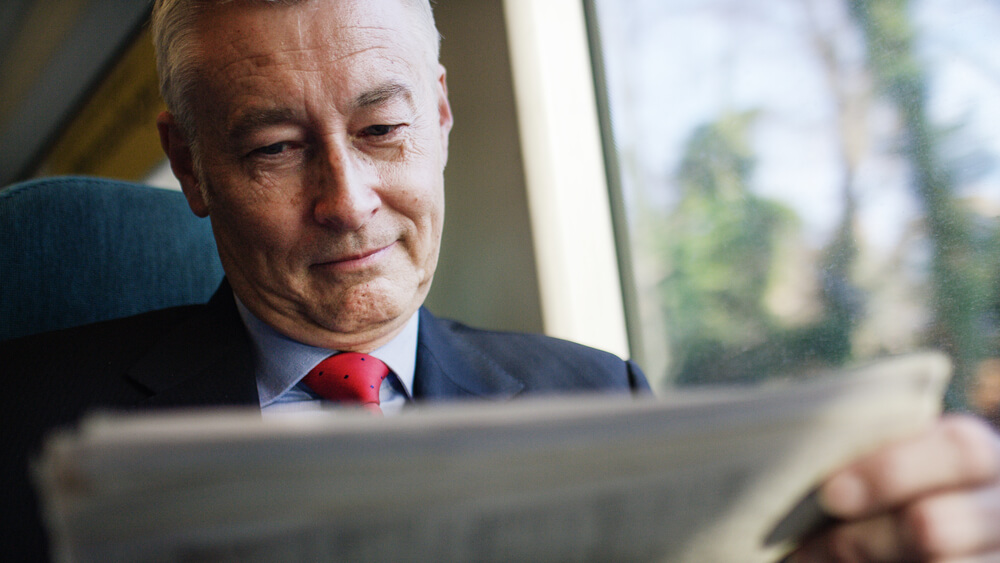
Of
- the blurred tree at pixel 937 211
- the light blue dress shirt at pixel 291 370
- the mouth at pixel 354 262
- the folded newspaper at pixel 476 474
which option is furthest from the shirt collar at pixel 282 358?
the blurred tree at pixel 937 211

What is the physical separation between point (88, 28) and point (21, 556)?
9.50 ft

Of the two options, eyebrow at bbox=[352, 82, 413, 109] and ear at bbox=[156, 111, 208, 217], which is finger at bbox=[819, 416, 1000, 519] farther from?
ear at bbox=[156, 111, 208, 217]

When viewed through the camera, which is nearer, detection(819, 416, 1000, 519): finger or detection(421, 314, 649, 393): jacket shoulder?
detection(819, 416, 1000, 519): finger

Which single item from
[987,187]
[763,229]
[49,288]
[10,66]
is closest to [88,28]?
[10,66]

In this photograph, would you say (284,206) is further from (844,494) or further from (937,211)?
(937,211)

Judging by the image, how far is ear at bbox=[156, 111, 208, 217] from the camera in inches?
40.7

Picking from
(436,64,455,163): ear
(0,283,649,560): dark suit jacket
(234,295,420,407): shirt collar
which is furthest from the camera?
(436,64,455,163): ear

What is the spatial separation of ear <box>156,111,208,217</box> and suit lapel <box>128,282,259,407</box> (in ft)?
0.61

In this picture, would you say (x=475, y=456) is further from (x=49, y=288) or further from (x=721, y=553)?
(x=49, y=288)

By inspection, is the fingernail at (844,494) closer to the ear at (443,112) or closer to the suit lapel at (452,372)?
the suit lapel at (452,372)

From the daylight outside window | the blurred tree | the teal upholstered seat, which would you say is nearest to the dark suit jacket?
the teal upholstered seat

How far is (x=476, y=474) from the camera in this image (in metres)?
0.31

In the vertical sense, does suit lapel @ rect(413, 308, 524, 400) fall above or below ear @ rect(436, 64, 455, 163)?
below

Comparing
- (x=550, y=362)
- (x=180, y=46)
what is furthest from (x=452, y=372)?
(x=180, y=46)
